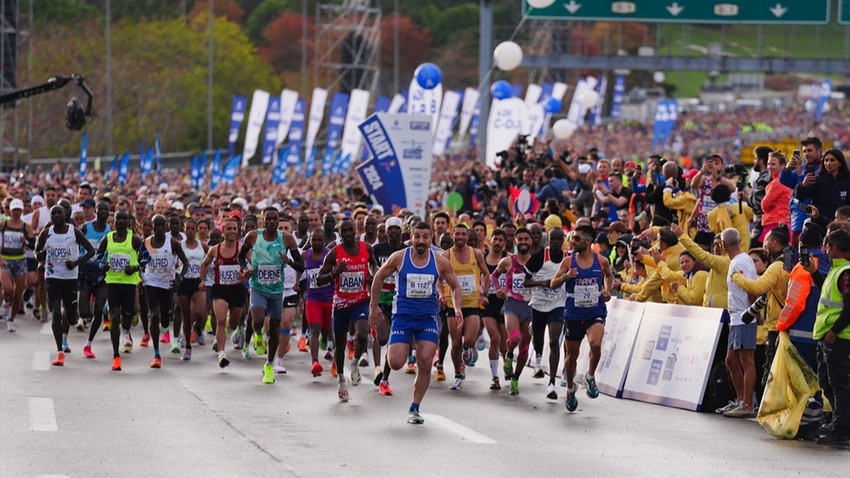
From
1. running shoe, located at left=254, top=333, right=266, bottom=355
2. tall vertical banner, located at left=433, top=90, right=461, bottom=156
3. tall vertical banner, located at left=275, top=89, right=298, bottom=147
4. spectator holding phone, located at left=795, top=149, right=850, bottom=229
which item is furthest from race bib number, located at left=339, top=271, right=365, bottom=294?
tall vertical banner, located at left=275, top=89, right=298, bottom=147

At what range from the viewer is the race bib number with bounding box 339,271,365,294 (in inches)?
679

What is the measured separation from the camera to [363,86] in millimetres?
85062

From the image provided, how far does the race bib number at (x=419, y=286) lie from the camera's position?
15.1 m

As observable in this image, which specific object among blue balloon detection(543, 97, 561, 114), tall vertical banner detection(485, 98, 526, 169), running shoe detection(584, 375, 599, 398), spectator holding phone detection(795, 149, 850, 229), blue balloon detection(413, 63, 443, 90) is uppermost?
blue balloon detection(543, 97, 561, 114)

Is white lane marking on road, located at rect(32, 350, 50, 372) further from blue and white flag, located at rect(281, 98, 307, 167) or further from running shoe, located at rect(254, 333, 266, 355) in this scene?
blue and white flag, located at rect(281, 98, 307, 167)

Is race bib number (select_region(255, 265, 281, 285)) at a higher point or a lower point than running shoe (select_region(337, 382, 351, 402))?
higher

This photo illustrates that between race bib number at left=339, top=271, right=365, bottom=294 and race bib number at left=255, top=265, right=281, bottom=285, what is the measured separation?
52.3 inches

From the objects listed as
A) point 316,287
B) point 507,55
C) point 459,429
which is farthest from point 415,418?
point 507,55

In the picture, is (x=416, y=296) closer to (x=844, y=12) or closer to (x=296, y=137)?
(x=844, y=12)

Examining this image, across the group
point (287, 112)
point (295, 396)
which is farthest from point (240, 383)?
point (287, 112)

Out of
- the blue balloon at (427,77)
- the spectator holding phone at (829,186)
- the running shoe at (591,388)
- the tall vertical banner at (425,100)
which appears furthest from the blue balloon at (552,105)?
the running shoe at (591,388)

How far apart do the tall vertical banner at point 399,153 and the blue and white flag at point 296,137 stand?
915 inches

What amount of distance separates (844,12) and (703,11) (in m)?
2.94

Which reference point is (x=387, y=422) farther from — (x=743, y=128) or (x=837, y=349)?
(x=743, y=128)
